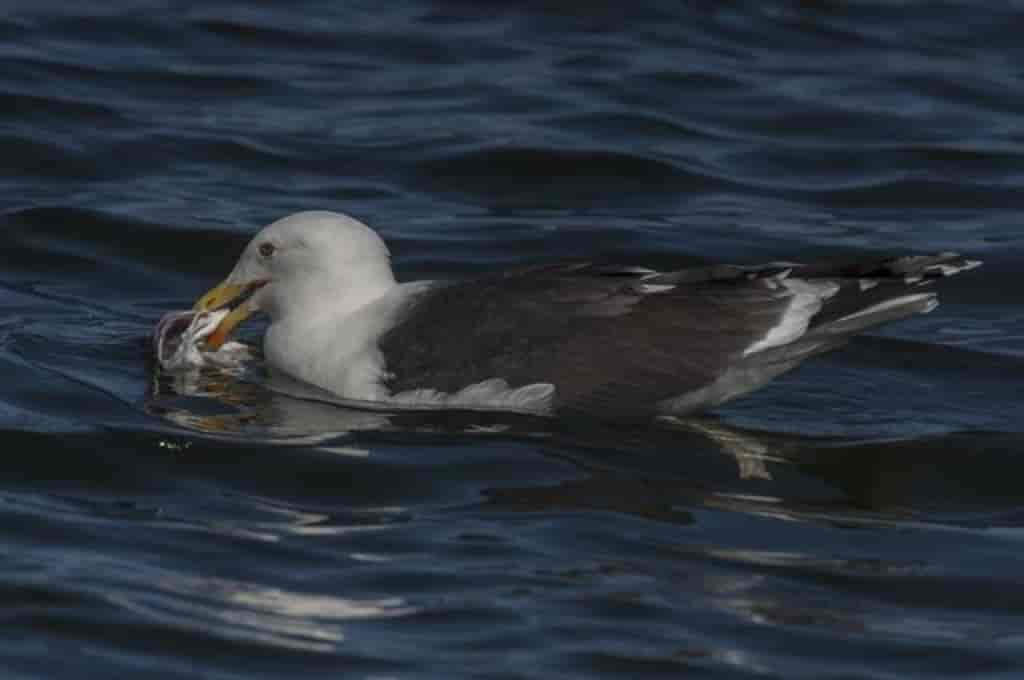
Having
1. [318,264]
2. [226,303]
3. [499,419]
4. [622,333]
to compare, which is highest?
[318,264]

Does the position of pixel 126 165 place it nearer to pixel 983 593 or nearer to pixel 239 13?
pixel 239 13

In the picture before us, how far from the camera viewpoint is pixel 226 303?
1012cm

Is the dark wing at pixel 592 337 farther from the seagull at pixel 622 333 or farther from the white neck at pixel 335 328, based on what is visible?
→ the white neck at pixel 335 328

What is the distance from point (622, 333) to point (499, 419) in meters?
0.55

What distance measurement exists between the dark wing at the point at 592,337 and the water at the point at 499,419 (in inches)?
7.7

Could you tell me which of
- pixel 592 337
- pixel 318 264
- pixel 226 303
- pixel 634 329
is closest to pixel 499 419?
pixel 592 337

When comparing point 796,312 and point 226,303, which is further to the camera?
point 226,303

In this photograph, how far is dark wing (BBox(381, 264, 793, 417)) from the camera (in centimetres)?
909

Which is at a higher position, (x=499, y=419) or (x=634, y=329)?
(x=634, y=329)

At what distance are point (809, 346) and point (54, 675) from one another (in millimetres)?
3435

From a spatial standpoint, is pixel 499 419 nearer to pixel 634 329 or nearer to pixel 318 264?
pixel 634 329

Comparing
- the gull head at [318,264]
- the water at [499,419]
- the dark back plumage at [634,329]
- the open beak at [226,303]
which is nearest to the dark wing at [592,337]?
the dark back plumage at [634,329]

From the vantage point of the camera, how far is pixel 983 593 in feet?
25.3

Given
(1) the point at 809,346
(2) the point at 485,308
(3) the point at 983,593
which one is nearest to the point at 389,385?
(2) the point at 485,308
